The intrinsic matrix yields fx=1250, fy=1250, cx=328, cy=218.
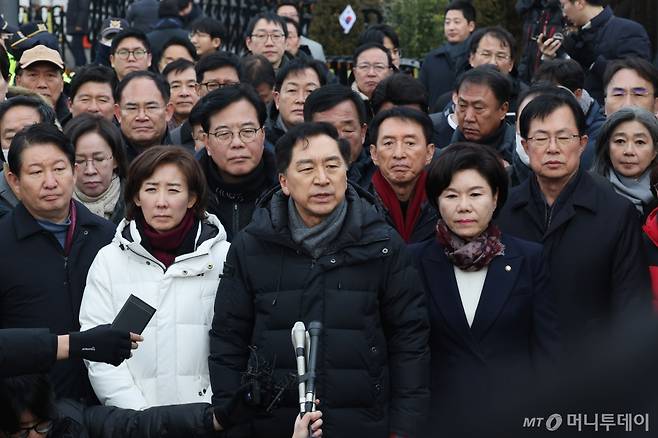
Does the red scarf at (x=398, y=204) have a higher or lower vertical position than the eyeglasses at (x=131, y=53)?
lower

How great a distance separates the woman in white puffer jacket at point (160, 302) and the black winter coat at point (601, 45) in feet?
16.6

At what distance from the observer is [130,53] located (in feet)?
34.5

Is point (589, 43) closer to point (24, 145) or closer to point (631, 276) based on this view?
point (631, 276)

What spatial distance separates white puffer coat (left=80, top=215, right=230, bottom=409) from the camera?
5.46m

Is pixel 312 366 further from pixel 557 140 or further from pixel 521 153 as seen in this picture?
pixel 521 153

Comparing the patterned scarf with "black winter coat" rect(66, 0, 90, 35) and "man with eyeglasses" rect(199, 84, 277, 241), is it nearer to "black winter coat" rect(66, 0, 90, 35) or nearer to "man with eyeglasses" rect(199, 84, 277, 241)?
"man with eyeglasses" rect(199, 84, 277, 241)

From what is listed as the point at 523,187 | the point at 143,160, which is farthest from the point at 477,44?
the point at 143,160

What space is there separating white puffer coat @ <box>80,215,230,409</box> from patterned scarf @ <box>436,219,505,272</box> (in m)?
1.06

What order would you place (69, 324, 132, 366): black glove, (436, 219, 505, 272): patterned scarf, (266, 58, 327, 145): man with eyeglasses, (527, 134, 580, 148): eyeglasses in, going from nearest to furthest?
(69, 324, 132, 366): black glove < (436, 219, 505, 272): patterned scarf < (527, 134, 580, 148): eyeglasses < (266, 58, 327, 145): man with eyeglasses

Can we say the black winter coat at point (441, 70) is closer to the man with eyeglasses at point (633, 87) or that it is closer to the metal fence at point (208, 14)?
the man with eyeglasses at point (633, 87)

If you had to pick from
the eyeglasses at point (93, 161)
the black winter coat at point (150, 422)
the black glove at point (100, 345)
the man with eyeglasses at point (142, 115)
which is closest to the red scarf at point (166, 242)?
the black winter coat at point (150, 422)

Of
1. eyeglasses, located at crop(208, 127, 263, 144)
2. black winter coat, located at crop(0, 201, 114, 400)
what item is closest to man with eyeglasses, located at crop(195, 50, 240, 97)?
eyeglasses, located at crop(208, 127, 263, 144)

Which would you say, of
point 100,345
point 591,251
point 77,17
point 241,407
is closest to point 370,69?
point 591,251

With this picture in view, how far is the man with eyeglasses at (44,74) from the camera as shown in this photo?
9.22 m
